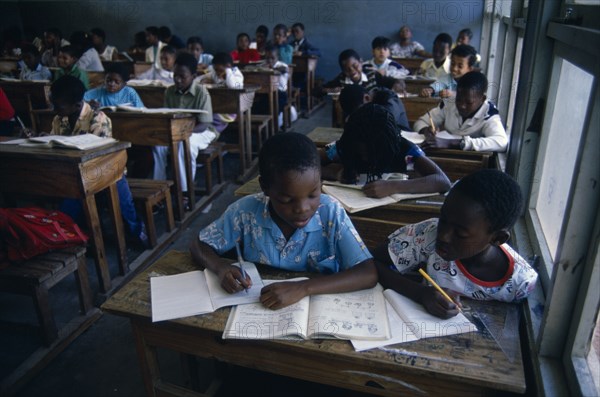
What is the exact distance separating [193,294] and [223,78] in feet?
14.0

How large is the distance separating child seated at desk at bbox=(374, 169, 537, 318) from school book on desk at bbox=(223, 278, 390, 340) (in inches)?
4.7

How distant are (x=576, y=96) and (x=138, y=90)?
3.96 meters

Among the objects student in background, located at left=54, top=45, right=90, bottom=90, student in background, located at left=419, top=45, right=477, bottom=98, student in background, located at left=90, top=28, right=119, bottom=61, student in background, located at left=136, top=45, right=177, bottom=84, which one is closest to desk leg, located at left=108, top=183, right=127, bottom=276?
student in background, located at left=419, top=45, right=477, bottom=98

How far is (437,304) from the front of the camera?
40.6 inches

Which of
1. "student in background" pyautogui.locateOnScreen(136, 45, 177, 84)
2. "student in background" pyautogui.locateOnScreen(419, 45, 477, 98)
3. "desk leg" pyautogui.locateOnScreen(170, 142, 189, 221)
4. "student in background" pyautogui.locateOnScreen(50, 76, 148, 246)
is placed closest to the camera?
"student in background" pyautogui.locateOnScreen(50, 76, 148, 246)

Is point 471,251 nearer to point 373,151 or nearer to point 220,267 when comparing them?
point 220,267

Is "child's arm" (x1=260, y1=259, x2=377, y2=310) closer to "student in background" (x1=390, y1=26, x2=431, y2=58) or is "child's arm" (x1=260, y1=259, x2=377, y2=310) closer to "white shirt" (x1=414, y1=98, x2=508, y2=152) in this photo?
"white shirt" (x1=414, y1=98, x2=508, y2=152)

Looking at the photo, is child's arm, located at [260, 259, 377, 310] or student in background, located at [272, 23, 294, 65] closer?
child's arm, located at [260, 259, 377, 310]

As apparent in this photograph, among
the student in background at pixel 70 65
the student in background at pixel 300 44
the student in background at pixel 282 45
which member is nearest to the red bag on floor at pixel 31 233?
the student in background at pixel 70 65

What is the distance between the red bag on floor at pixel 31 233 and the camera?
76.9 inches

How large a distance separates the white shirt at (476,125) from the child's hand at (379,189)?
2.83 feet

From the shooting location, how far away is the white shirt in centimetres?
245

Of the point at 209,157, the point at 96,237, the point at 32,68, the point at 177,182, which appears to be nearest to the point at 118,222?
the point at 96,237

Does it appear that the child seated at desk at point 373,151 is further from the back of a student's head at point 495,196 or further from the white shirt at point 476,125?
the back of a student's head at point 495,196
